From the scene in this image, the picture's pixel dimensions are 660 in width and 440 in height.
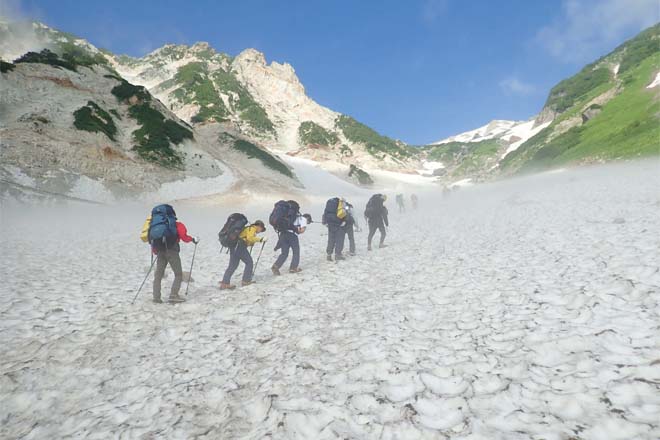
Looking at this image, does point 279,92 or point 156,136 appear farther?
point 279,92

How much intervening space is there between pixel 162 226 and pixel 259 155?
240 ft

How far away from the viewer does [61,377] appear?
609 cm

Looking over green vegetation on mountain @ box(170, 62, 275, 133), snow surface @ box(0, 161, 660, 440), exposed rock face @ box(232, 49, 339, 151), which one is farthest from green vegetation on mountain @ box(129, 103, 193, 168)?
exposed rock face @ box(232, 49, 339, 151)

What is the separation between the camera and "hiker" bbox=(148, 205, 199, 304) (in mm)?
9711

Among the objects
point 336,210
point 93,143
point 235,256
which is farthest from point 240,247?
point 93,143

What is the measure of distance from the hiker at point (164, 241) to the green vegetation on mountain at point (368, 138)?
139 metres

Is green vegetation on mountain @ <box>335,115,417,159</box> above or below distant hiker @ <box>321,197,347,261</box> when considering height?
above

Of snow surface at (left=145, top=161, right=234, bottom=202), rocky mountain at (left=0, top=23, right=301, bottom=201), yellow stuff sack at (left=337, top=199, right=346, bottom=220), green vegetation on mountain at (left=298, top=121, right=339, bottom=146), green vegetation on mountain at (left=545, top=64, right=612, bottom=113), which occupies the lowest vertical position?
yellow stuff sack at (left=337, top=199, right=346, bottom=220)

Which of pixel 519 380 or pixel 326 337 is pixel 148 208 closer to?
pixel 326 337

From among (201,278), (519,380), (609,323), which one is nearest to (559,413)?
(519,380)

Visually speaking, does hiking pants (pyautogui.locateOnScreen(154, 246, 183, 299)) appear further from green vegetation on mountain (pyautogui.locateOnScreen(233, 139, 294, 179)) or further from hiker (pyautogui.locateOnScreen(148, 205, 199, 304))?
green vegetation on mountain (pyautogui.locateOnScreen(233, 139, 294, 179))

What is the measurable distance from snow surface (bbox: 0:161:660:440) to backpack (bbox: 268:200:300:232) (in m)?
1.98

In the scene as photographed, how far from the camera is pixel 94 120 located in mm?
52344

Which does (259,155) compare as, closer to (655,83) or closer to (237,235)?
(237,235)
